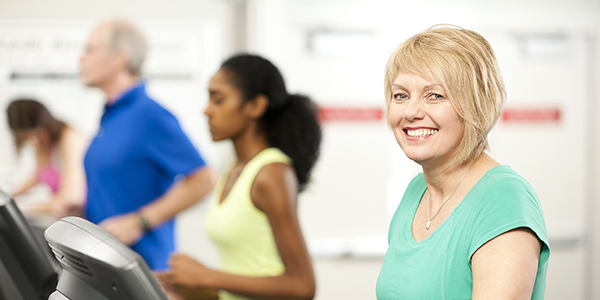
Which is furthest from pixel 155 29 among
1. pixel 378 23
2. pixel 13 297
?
pixel 13 297

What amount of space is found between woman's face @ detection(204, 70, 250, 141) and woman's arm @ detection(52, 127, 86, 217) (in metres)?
1.58

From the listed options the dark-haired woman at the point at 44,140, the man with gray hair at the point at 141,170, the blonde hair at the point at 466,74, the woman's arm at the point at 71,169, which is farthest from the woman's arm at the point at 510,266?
the dark-haired woman at the point at 44,140

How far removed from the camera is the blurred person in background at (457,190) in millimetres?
806

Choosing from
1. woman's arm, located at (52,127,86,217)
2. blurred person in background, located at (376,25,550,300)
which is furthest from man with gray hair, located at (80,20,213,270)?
blurred person in background, located at (376,25,550,300)

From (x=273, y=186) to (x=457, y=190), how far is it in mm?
578

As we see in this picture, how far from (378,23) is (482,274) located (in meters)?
2.64

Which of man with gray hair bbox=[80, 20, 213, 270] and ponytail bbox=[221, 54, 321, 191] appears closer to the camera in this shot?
ponytail bbox=[221, 54, 321, 191]

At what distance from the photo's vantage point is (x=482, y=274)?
818 millimetres

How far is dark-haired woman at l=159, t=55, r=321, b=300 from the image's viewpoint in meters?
1.41

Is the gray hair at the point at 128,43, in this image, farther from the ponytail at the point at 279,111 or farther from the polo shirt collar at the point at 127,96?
the ponytail at the point at 279,111

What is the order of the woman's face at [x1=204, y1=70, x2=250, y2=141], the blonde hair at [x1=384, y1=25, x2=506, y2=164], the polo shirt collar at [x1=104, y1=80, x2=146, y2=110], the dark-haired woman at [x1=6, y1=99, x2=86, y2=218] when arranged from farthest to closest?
the dark-haired woman at [x1=6, y1=99, x2=86, y2=218]
the polo shirt collar at [x1=104, y1=80, x2=146, y2=110]
the woman's face at [x1=204, y1=70, x2=250, y2=141]
the blonde hair at [x1=384, y1=25, x2=506, y2=164]

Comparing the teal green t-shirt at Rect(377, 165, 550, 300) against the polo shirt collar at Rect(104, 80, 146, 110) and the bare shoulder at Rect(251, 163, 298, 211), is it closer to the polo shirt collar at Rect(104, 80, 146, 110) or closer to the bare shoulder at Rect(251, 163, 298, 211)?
the bare shoulder at Rect(251, 163, 298, 211)

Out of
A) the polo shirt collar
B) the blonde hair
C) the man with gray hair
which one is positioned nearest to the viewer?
the blonde hair

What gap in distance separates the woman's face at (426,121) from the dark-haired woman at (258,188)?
520mm
